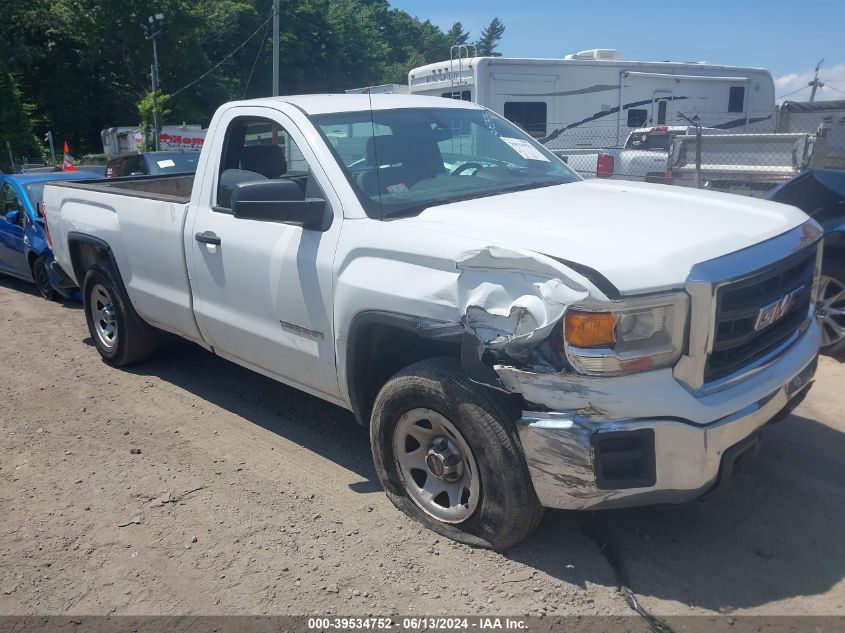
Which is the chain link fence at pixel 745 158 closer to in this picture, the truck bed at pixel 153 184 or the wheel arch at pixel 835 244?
the wheel arch at pixel 835 244

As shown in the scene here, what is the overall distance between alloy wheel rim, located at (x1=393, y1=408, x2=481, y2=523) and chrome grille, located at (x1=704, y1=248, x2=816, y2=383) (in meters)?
1.11

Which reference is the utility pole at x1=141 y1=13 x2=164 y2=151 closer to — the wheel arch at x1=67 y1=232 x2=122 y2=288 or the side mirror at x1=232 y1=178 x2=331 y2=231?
the wheel arch at x1=67 y1=232 x2=122 y2=288

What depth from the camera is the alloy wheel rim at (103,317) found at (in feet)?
20.2

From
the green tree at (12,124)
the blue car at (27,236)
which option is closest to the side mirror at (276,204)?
the blue car at (27,236)

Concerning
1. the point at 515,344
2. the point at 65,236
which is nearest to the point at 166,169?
the point at 65,236

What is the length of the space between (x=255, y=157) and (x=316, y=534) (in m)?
2.43

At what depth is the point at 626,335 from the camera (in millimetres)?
2934

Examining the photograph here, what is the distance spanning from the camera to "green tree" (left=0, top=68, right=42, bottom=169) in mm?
33875

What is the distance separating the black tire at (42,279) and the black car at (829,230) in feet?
26.0

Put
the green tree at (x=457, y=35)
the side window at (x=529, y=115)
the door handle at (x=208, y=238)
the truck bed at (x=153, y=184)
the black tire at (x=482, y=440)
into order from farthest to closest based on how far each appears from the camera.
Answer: the green tree at (x=457, y=35) → the side window at (x=529, y=115) → the truck bed at (x=153, y=184) → the door handle at (x=208, y=238) → the black tire at (x=482, y=440)

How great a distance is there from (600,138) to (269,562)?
13432 mm

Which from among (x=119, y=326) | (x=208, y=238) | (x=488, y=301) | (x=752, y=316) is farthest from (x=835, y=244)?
(x=119, y=326)

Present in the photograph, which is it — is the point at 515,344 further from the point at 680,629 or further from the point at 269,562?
the point at 269,562

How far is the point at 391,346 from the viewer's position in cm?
384
